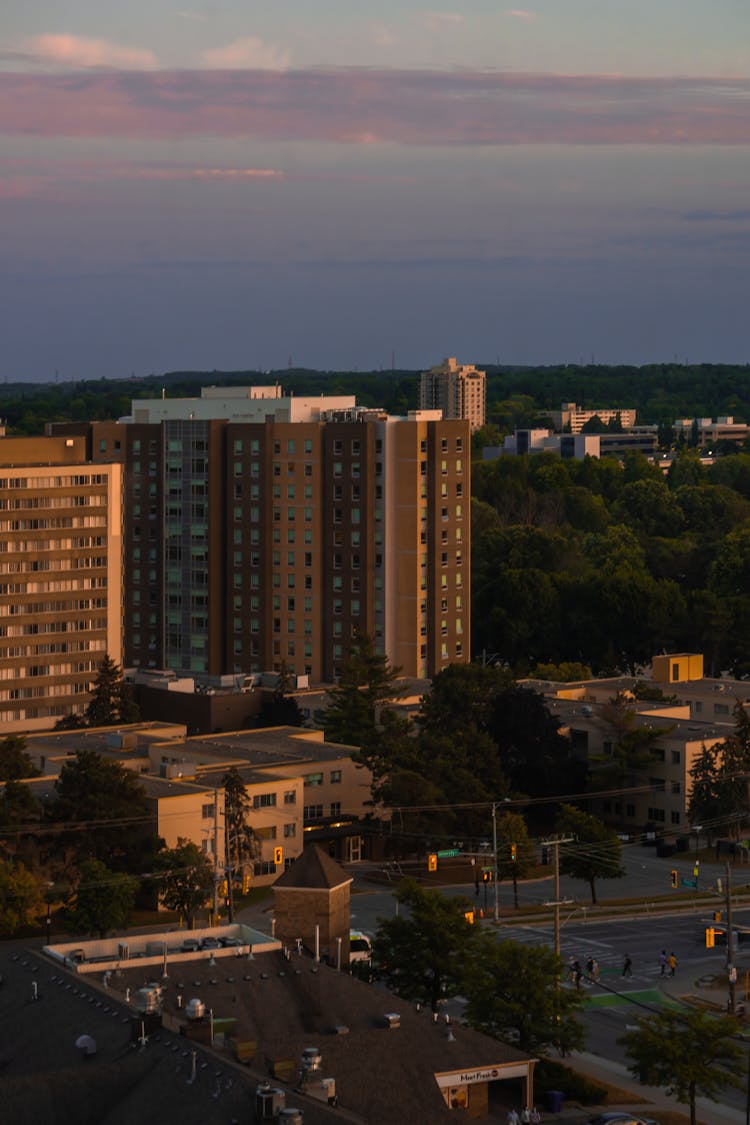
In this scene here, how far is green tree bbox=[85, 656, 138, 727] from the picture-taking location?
400 feet

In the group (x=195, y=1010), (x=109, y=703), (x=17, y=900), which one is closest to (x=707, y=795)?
(x=109, y=703)

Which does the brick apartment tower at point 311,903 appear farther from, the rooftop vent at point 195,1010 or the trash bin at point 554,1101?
the rooftop vent at point 195,1010

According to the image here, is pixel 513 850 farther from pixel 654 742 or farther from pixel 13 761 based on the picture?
pixel 13 761

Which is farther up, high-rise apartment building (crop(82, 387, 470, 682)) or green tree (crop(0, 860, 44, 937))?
high-rise apartment building (crop(82, 387, 470, 682))

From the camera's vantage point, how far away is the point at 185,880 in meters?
86.7

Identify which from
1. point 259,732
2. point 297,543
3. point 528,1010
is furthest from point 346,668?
point 528,1010

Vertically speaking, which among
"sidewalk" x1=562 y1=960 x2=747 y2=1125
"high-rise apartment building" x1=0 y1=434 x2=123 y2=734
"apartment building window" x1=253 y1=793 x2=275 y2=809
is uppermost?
"high-rise apartment building" x1=0 y1=434 x2=123 y2=734

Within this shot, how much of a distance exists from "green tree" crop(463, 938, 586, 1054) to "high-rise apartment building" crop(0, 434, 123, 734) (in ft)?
225

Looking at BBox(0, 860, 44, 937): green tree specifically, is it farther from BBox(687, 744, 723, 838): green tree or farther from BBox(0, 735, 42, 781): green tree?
BBox(687, 744, 723, 838): green tree

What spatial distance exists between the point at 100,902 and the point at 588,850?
24.2 metres

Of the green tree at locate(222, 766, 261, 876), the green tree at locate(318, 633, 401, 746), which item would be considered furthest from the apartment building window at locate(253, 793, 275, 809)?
the green tree at locate(318, 633, 401, 746)

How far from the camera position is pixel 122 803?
302 feet

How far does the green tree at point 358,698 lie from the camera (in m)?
116

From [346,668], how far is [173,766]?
20.0 m
